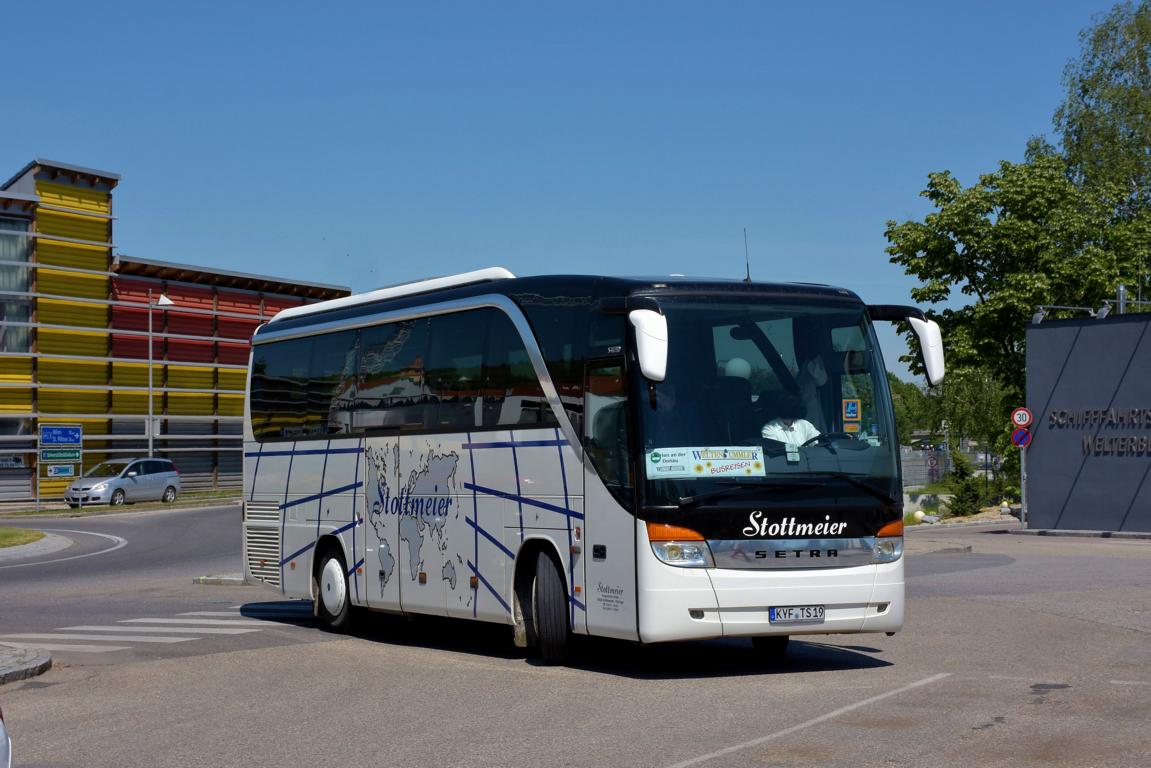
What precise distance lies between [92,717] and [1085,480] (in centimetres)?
3237

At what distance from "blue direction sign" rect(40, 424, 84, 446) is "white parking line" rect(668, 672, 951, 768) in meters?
43.3

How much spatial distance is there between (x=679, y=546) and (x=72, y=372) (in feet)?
178

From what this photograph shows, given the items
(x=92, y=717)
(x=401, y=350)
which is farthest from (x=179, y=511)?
(x=92, y=717)

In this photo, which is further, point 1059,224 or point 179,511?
point 1059,224

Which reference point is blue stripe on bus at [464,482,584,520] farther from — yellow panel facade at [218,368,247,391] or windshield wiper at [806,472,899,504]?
yellow panel facade at [218,368,247,391]

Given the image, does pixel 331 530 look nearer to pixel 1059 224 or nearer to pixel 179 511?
pixel 179 511

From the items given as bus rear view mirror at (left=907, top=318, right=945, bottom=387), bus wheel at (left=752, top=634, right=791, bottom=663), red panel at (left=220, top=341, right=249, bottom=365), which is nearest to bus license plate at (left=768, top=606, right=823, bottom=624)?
bus wheel at (left=752, top=634, right=791, bottom=663)

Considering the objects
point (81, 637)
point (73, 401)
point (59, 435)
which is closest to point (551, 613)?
point (81, 637)

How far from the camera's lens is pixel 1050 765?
7.77 meters

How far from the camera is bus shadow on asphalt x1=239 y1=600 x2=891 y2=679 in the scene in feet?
40.9

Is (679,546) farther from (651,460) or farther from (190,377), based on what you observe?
(190,377)

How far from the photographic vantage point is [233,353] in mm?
69938

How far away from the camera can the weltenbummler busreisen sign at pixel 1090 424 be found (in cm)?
3703

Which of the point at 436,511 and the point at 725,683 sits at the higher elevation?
the point at 436,511
